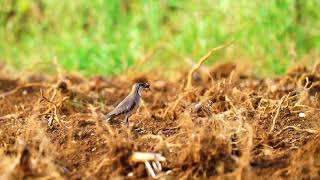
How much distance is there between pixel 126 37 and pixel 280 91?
3078mm

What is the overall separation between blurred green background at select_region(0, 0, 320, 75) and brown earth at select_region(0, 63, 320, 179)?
1.59 meters

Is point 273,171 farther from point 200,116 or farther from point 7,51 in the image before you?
point 7,51

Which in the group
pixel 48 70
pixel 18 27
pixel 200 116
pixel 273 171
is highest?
pixel 18 27

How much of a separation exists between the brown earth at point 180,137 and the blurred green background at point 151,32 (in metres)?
1.59

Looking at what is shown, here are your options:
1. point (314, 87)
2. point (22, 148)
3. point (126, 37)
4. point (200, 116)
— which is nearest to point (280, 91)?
point (314, 87)

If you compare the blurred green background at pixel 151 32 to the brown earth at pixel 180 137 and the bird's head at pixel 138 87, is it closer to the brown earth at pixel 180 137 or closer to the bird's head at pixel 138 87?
the brown earth at pixel 180 137

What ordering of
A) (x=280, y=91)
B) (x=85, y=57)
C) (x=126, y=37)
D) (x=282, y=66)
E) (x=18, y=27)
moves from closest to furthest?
(x=280, y=91) < (x=282, y=66) < (x=85, y=57) < (x=126, y=37) < (x=18, y=27)

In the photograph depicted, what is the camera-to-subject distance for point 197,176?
340 cm

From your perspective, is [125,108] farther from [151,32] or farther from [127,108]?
[151,32]

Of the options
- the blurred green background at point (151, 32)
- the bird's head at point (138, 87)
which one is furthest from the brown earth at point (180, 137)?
the blurred green background at point (151, 32)

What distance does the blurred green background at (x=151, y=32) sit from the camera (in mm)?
7148

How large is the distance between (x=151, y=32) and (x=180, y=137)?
4.39 metres

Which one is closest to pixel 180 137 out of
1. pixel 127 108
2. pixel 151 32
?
pixel 127 108

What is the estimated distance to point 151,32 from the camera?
816 centimetres
